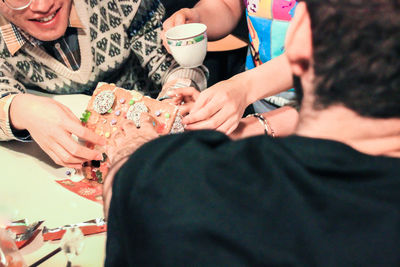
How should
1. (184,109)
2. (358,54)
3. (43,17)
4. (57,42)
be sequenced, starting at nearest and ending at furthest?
1. (358,54)
2. (184,109)
3. (43,17)
4. (57,42)

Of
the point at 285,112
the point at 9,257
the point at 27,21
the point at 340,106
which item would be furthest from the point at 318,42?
the point at 27,21

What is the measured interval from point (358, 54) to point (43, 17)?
40.2 inches

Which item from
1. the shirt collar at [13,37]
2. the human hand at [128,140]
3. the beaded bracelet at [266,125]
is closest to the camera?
the human hand at [128,140]

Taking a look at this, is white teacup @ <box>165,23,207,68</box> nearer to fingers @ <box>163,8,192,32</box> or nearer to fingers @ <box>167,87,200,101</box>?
fingers @ <box>167,87,200,101</box>

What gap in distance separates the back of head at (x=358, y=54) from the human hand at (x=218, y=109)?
0.49 meters

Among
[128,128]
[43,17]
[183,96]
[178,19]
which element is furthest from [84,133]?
[178,19]

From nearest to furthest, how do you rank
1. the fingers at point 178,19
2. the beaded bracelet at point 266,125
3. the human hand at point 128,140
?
the human hand at point 128,140 < the beaded bracelet at point 266,125 < the fingers at point 178,19

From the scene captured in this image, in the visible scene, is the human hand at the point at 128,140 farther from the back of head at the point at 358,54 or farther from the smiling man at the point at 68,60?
the back of head at the point at 358,54

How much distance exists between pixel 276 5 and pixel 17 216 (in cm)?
94

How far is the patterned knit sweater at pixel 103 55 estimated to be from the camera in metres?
1.22

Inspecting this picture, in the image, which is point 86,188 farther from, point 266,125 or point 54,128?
point 266,125

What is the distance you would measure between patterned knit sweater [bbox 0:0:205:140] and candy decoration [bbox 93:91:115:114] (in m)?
0.32

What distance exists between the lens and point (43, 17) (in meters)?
1.09

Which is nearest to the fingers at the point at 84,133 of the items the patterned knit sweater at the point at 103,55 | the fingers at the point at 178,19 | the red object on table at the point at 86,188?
the red object on table at the point at 86,188
